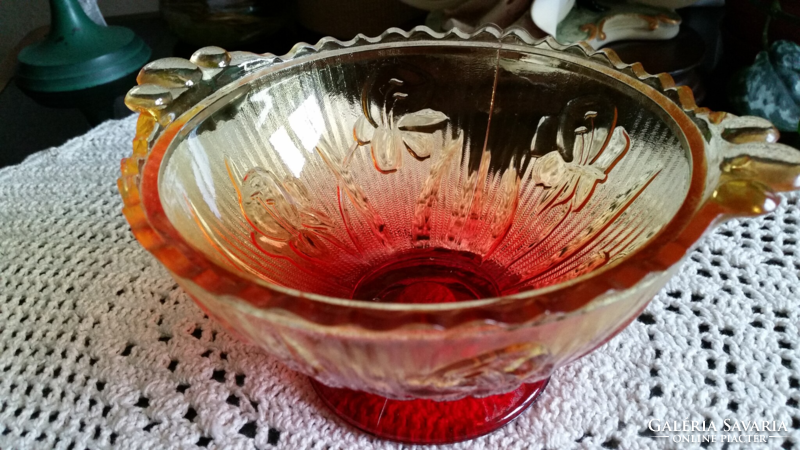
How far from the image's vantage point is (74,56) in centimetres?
69

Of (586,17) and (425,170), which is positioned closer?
(425,170)

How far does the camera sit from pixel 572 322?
0.22 meters

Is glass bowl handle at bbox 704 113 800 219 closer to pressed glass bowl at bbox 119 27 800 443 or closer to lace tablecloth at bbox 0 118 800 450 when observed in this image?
pressed glass bowl at bbox 119 27 800 443

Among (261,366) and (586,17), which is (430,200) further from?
(586,17)

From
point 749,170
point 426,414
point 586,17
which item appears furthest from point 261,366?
point 586,17

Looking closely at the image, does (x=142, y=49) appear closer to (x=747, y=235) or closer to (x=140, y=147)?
(x=140, y=147)

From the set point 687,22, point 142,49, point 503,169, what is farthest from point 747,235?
point 142,49

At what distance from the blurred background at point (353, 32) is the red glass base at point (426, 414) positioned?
372 millimetres

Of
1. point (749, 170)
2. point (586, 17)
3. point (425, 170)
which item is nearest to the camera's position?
point (749, 170)

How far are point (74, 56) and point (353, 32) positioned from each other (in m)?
0.33

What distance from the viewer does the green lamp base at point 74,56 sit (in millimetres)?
677

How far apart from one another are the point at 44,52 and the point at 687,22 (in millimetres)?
784

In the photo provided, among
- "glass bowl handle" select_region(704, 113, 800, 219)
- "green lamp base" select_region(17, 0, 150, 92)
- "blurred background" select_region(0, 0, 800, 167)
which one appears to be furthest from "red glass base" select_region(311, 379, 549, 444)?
"green lamp base" select_region(17, 0, 150, 92)

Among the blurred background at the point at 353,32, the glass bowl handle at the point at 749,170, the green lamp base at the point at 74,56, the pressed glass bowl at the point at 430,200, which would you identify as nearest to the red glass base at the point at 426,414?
the pressed glass bowl at the point at 430,200
